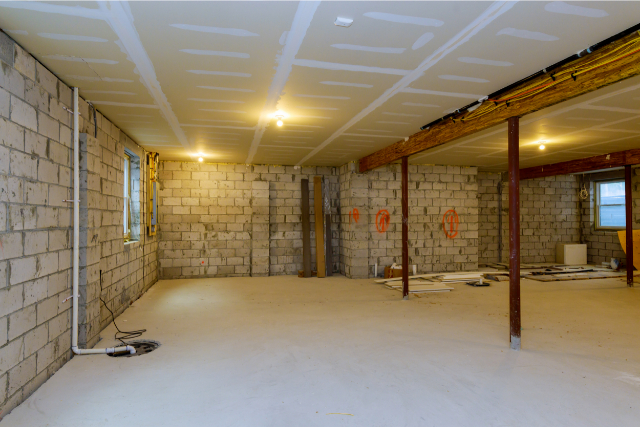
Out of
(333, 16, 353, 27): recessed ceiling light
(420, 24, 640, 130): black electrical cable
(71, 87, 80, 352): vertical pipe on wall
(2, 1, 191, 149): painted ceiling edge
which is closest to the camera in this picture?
(2, 1, 191, 149): painted ceiling edge

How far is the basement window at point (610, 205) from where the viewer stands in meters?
10.4

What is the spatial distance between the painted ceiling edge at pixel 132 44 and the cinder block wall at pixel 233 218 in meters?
4.16

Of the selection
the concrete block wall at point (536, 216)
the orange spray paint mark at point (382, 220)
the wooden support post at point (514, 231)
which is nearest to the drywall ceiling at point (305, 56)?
the wooden support post at point (514, 231)

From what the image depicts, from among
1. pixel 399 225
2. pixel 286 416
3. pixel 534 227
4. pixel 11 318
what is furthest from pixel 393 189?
pixel 11 318

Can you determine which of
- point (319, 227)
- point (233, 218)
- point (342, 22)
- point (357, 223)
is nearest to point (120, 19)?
point (342, 22)

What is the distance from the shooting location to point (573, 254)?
35.0 feet

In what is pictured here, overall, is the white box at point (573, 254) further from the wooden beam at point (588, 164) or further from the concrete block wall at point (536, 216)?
the wooden beam at point (588, 164)

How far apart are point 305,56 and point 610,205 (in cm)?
1124

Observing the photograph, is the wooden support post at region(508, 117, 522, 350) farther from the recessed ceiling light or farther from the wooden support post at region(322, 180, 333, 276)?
the wooden support post at region(322, 180, 333, 276)

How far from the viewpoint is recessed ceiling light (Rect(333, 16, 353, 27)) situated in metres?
2.46

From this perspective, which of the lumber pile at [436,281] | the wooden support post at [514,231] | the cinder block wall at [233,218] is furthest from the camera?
the cinder block wall at [233,218]

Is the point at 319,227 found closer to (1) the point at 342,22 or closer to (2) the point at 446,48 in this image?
(2) the point at 446,48

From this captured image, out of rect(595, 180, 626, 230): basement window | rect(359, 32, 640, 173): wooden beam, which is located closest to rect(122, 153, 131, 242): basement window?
rect(359, 32, 640, 173): wooden beam

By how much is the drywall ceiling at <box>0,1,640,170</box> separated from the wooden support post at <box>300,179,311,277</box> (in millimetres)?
3586
